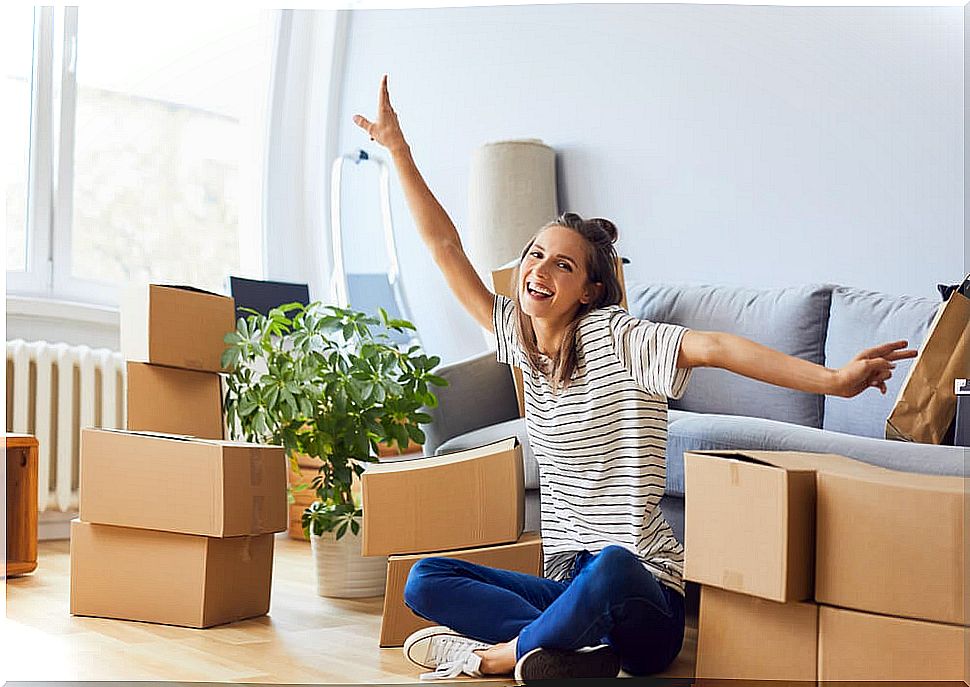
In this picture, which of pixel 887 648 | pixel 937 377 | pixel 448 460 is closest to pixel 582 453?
pixel 448 460

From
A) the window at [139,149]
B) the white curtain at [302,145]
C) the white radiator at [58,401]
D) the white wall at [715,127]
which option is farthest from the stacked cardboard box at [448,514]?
the white curtain at [302,145]

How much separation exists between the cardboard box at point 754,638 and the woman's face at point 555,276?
0.53 metres

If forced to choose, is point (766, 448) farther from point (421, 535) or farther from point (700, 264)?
point (700, 264)

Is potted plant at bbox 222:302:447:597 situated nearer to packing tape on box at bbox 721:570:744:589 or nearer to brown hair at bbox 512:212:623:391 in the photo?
brown hair at bbox 512:212:623:391

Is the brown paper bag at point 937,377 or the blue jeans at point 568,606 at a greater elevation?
the brown paper bag at point 937,377

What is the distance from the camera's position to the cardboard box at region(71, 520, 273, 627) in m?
1.95

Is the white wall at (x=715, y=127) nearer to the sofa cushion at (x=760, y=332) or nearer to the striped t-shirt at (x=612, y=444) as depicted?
the sofa cushion at (x=760, y=332)

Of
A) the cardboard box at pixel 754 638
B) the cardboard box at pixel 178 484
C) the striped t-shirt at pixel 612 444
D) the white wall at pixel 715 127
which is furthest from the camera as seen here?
the white wall at pixel 715 127

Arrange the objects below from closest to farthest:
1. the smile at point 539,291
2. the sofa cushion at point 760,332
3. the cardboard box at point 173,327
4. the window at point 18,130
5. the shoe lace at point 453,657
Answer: the shoe lace at point 453,657, the smile at point 539,291, the cardboard box at point 173,327, the sofa cushion at point 760,332, the window at point 18,130

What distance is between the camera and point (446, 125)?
142 inches

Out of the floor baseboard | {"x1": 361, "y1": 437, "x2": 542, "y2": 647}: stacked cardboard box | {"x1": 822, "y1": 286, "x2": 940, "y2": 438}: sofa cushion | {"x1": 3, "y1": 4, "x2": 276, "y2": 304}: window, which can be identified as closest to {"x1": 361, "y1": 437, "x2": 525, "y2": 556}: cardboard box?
{"x1": 361, "y1": 437, "x2": 542, "y2": 647}: stacked cardboard box

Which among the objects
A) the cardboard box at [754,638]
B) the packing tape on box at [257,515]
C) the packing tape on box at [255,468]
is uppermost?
the packing tape on box at [255,468]

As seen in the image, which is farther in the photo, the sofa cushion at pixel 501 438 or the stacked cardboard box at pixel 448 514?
the sofa cushion at pixel 501 438

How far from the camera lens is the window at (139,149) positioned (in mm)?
3344
